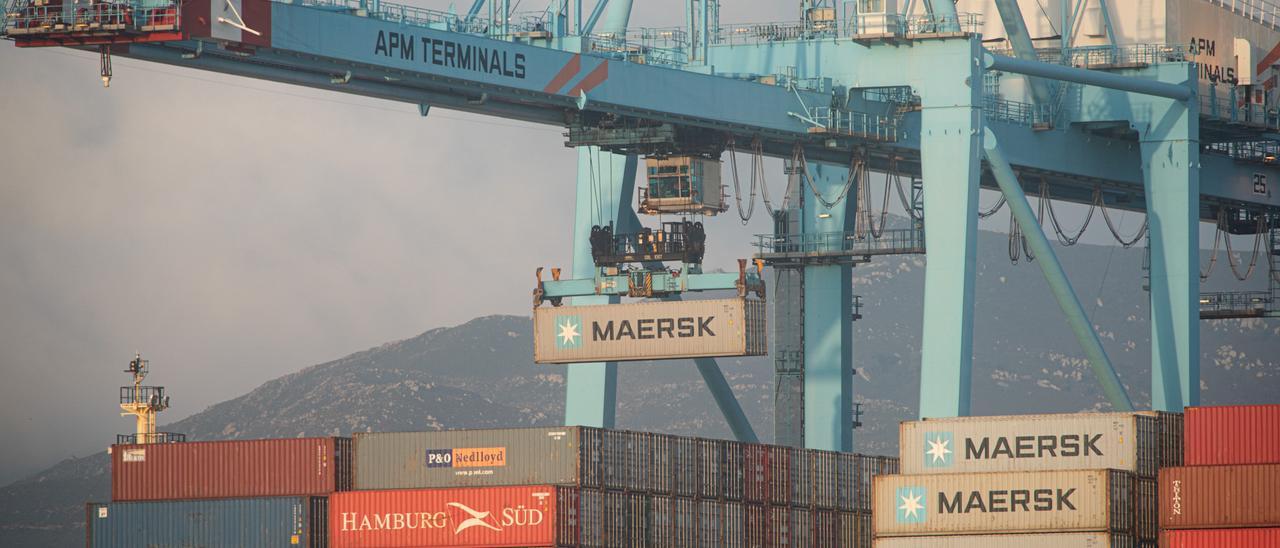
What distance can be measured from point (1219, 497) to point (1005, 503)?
4879 millimetres

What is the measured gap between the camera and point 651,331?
53.9 m

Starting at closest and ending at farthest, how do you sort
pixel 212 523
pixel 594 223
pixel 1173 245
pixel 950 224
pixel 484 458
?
pixel 484 458 → pixel 212 523 → pixel 950 224 → pixel 594 223 → pixel 1173 245

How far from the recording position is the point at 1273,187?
250 feet

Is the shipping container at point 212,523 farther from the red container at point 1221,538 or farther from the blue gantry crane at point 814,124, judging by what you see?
the red container at point 1221,538

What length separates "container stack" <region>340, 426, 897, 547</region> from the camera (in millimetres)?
46406

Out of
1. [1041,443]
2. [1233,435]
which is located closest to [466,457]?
[1041,443]

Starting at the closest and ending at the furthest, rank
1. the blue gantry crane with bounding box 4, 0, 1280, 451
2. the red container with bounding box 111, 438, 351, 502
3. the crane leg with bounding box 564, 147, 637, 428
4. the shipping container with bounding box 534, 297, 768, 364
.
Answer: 1. the blue gantry crane with bounding box 4, 0, 1280, 451
2. the red container with bounding box 111, 438, 351, 502
3. the shipping container with bounding box 534, 297, 768, 364
4. the crane leg with bounding box 564, 147, 637, 428

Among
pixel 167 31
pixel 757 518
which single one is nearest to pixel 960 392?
pixel 757 518

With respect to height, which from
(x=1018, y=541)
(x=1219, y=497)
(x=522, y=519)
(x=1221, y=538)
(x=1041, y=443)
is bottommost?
(x=1018, y=541)

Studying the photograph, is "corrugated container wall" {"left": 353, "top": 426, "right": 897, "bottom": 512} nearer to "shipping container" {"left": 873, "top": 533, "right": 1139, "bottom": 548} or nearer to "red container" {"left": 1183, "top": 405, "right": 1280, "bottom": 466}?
"shipping container" {"left": 873, "top": 533, "right": 1139, "bottom": 548}

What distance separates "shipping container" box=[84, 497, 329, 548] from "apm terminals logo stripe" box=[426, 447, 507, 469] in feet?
9.42

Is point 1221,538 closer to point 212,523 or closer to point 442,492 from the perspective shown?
point 442,492

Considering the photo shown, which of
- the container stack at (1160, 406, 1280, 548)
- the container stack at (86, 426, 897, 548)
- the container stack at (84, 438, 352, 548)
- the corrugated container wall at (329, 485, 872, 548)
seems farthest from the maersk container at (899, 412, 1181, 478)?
the container stack at (84, 438, 352, 548)

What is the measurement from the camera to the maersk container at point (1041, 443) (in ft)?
161
